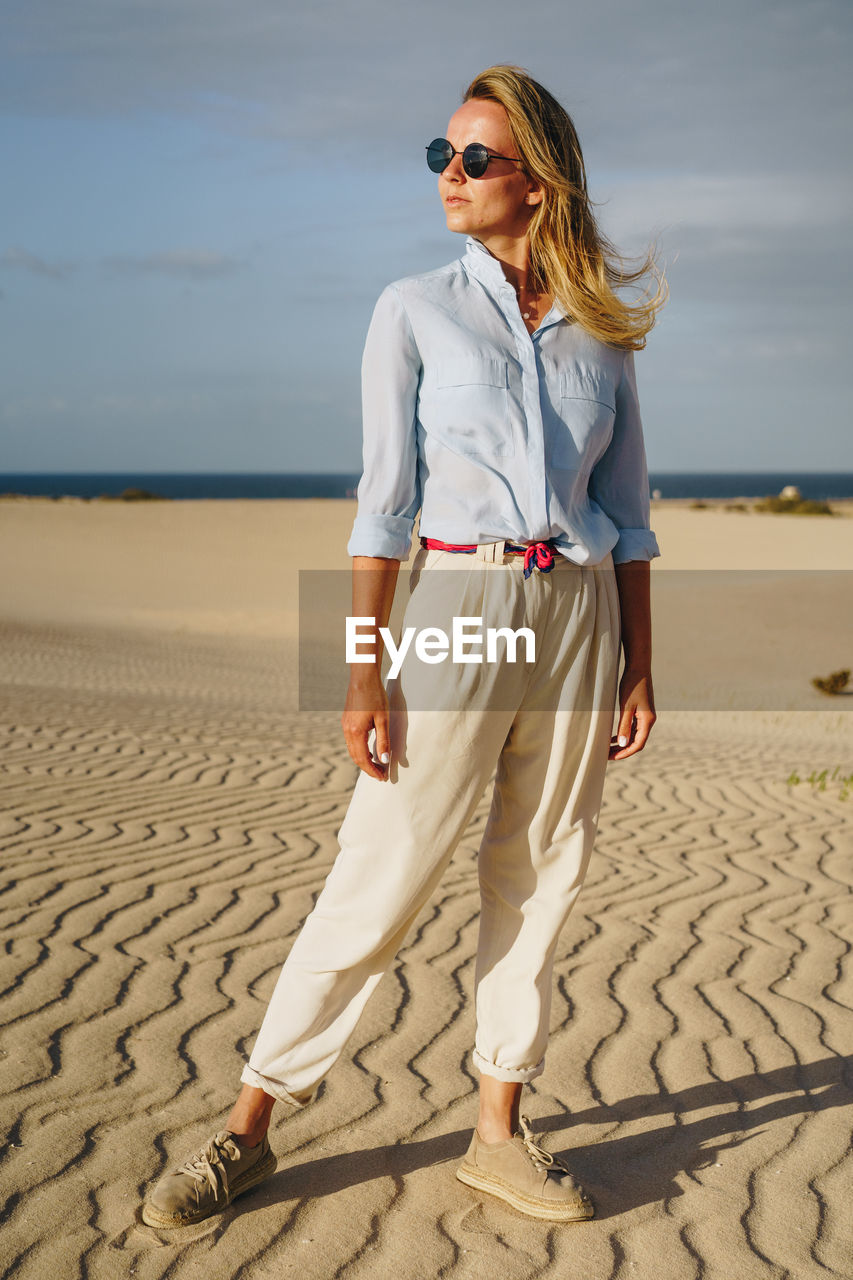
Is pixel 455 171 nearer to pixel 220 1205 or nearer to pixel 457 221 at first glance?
pixel 457 221

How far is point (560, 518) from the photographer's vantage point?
213 centimetres

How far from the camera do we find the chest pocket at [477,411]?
2.11m

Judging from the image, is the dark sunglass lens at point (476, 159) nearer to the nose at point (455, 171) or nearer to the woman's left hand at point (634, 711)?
the nose at point (455, 171)

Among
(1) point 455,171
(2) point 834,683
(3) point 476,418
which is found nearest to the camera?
(3) point 476,418

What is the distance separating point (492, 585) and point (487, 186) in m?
0.78

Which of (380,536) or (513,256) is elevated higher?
(513,256)

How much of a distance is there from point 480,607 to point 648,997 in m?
1.95

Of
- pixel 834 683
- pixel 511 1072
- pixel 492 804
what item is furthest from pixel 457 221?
pixel 834 683

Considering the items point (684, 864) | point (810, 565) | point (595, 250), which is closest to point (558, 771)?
point (595, 250)

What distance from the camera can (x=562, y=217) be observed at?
7.31ft

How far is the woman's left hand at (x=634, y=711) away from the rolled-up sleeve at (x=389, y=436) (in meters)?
0.60

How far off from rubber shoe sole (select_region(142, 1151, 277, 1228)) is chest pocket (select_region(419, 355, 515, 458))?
5.05ft

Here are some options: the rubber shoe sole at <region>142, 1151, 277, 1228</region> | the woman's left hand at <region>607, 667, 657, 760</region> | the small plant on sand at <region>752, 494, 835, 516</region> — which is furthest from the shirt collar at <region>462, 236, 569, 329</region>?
the small plant on sand at <region>752, 494, 835, 516</region>

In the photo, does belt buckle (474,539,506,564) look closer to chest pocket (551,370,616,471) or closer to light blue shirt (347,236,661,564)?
light blue shirt (347,236,661,564)
